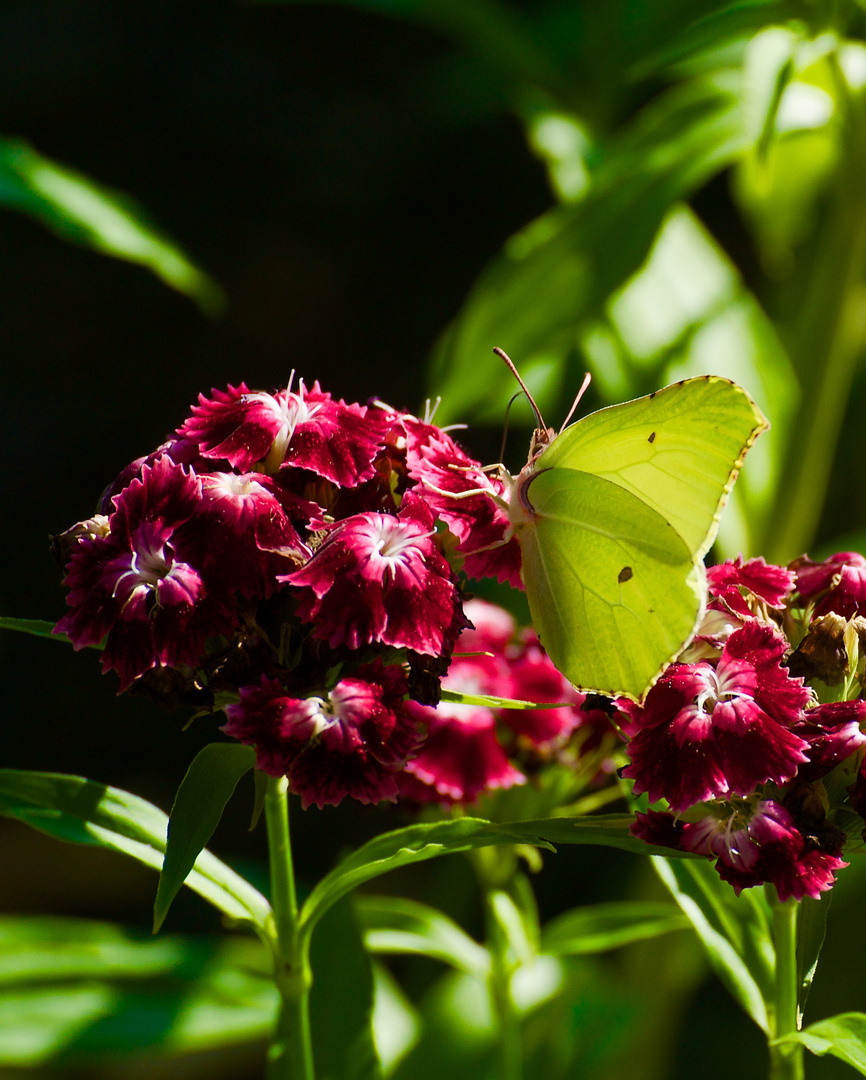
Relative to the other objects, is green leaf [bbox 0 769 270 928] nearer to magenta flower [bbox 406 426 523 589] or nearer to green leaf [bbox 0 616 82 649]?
green leaf [bbox 0 616 82 649]

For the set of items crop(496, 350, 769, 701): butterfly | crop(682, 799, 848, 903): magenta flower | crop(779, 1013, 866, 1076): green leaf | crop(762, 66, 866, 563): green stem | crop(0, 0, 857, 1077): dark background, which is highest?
crop(0, 0, 857, 1077): dark background

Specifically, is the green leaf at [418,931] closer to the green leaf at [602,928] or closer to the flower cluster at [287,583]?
the green leaf at [602,928]

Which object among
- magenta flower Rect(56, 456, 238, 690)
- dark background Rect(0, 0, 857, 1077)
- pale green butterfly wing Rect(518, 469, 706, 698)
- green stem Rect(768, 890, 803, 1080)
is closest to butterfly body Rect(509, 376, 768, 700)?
pale green butterfly wing Rect(518, 469, 706, 698)

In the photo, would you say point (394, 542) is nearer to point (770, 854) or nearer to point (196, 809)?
Answer: point (196, 809)

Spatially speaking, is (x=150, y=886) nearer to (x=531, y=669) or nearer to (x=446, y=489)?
(x=531, y=669)

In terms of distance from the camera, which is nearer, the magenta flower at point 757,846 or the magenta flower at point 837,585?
the magenta flower at point 757,846

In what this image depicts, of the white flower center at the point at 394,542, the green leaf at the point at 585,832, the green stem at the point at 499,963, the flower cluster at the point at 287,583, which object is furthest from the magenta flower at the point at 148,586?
the green stem at the point at 499,963
